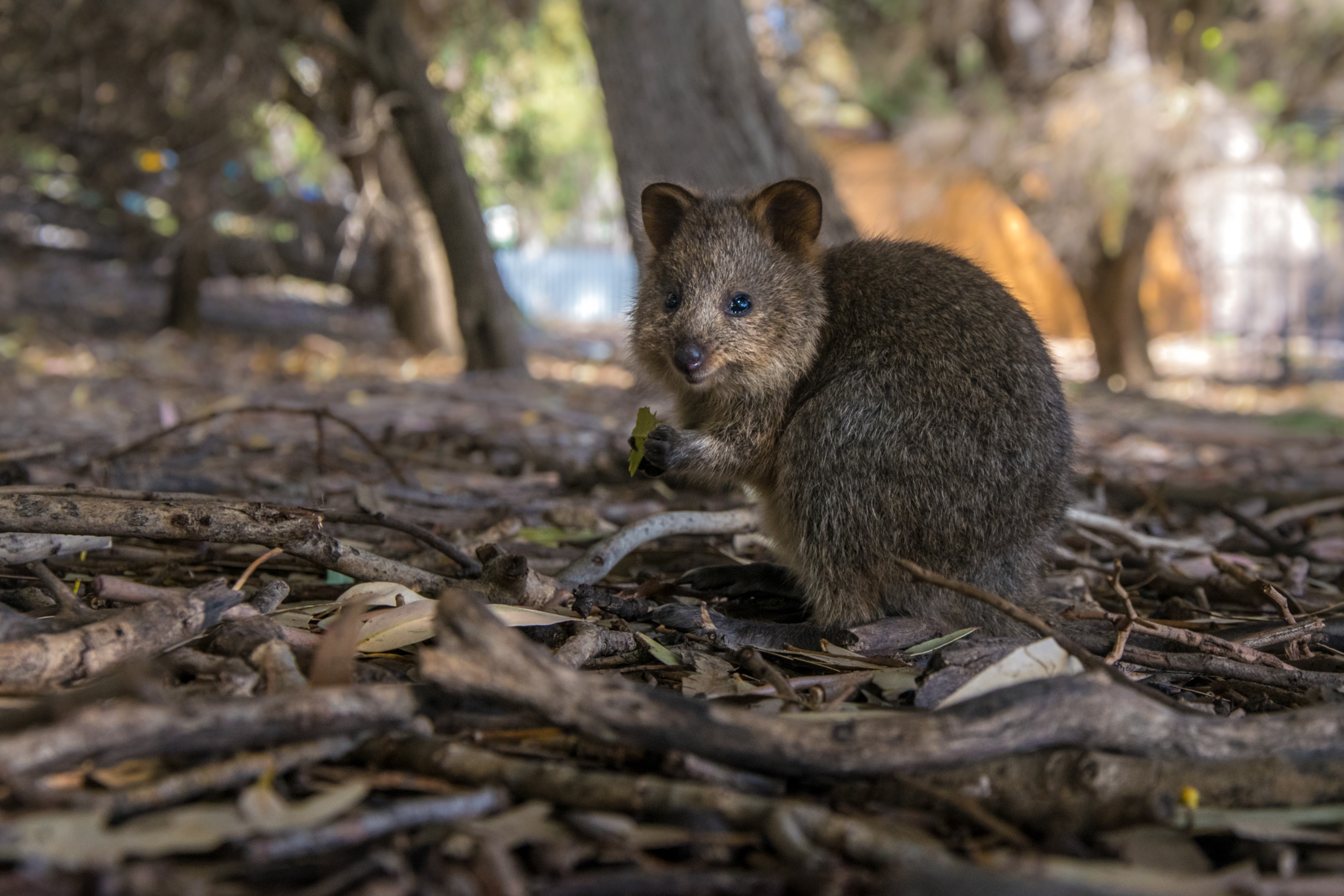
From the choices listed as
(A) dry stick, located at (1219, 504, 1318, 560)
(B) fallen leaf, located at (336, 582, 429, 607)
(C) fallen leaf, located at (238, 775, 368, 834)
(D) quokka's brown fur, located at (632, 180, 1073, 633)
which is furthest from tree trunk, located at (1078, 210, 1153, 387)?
(C) fallen leaf, located at (238, 775, 368, 834)

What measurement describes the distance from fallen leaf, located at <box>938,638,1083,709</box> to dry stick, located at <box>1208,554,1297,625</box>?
3.03 feet

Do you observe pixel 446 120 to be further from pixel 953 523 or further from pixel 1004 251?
pixel 1004 251

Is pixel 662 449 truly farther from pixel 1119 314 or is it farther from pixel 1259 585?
pixel 1119 314

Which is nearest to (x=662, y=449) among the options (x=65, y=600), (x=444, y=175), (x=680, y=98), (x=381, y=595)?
(x=381, y=595)

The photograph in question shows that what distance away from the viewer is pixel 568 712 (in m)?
1.80

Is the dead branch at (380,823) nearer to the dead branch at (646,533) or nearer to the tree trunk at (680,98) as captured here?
the dead branch at (646,533)

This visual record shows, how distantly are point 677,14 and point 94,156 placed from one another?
7.86 metres

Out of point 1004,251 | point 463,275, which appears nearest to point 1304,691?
point 463,275

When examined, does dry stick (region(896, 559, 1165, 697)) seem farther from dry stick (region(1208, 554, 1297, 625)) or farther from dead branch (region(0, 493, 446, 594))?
dead branch (region(0, 493, 446, 594))

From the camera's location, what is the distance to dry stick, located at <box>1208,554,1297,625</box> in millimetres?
2891

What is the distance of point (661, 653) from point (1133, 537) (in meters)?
2.15

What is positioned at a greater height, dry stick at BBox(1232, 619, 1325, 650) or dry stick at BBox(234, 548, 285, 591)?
dry stick at BBox(234, 548, 285, 591)

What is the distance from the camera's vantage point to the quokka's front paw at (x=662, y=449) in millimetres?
3189

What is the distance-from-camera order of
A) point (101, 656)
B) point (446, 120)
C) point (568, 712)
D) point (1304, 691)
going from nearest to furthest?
point (568, 712) < point (101, 656) < point (1304, 691) < point (446, 120)
